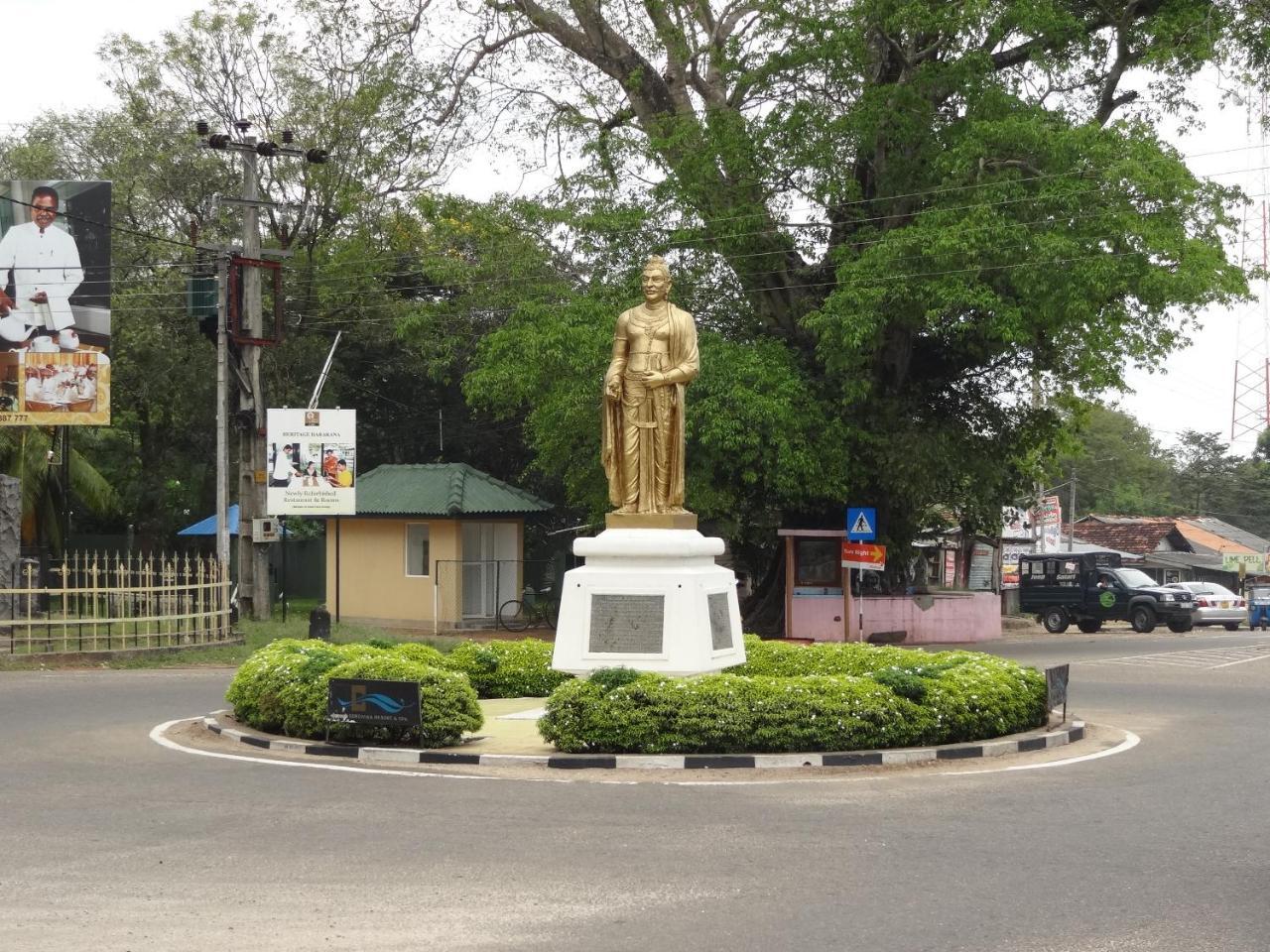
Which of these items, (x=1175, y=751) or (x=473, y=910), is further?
(x=1175, y=751)

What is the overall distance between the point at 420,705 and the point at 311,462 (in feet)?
50.5

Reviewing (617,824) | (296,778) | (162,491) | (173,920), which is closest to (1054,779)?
(617,824)

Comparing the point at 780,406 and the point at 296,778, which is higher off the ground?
the point at 780,406

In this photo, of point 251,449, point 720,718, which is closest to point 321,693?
point 720,718

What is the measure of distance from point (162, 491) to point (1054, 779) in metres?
37.9

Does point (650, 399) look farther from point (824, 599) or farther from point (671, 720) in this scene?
point (824, 599)

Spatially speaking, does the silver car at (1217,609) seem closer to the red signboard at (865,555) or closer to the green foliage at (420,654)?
the red signboard at (865,555)

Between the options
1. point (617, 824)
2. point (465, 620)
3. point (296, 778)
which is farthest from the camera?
point (465, 620)

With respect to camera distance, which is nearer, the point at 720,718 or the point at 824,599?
the point at 720,718

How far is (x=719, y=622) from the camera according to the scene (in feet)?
53.3

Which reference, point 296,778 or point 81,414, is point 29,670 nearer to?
point 81,414

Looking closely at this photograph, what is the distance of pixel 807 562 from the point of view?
31.3 metres

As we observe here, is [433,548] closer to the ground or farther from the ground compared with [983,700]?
farther from the ground

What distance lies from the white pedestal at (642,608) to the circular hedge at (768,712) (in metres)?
1.61
